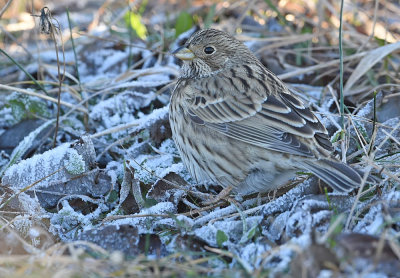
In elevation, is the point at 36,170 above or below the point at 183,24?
below

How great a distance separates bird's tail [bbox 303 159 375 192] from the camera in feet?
11.2

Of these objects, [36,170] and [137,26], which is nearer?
[36,170]

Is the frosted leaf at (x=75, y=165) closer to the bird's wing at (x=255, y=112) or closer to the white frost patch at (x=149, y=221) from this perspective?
the white frost patch at (x=149, y=221)

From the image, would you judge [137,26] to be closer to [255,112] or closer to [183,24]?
[183,24]

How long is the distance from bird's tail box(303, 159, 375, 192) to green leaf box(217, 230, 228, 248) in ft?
2.24

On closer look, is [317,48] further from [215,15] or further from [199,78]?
[199,78]

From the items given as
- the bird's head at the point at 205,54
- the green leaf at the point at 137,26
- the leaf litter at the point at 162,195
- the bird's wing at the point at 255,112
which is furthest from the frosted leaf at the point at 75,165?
the green leaf at the point at 137,26

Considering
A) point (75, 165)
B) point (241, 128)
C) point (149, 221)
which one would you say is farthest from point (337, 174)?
point (75, 165)

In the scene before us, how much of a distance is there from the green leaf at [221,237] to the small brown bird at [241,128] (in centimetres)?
67

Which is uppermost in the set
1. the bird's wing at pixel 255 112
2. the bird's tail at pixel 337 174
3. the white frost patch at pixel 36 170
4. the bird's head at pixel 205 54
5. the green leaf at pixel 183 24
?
the green leaf at pixel 183 24

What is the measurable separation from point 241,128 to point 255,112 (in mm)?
157

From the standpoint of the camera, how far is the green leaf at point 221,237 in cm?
342

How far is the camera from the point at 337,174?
3514mm

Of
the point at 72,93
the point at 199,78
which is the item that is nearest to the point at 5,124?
the point at 72,93
